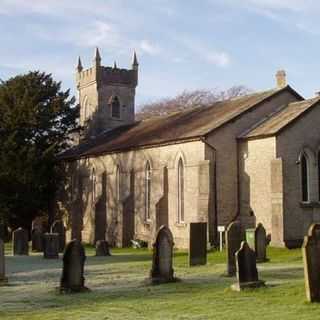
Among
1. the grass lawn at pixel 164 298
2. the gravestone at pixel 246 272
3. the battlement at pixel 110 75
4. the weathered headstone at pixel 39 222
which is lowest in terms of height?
the grass lawn at pixel 164 298

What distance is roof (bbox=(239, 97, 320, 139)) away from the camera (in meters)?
32.6

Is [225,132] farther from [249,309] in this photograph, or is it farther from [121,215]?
[249,309]

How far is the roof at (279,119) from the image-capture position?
107 ft

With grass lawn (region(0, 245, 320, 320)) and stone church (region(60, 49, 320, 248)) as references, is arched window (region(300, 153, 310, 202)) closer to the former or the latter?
stone church (region(60, 49, 320, 248))

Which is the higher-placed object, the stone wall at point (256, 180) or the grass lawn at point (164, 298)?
the stone wall at point (256, 180)

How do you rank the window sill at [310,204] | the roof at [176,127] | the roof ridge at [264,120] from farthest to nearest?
the roof at [176,127] < the roof ridge at [264,120] < the window sill at [310,204]

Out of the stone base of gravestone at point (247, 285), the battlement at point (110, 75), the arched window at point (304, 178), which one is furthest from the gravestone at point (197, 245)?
the battlement at point (110, 75)

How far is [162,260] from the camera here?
1741 centimetres

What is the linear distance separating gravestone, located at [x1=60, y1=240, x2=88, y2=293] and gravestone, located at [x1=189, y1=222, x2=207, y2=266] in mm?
5964

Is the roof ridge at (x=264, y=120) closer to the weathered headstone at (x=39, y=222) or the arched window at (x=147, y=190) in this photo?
the arched window at (x=147, y=190)

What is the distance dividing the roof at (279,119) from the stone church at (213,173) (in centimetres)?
6

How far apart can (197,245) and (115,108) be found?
35502mm

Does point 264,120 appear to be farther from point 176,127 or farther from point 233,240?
point 233,240

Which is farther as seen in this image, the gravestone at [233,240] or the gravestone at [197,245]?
the gravestone at [197,245]
